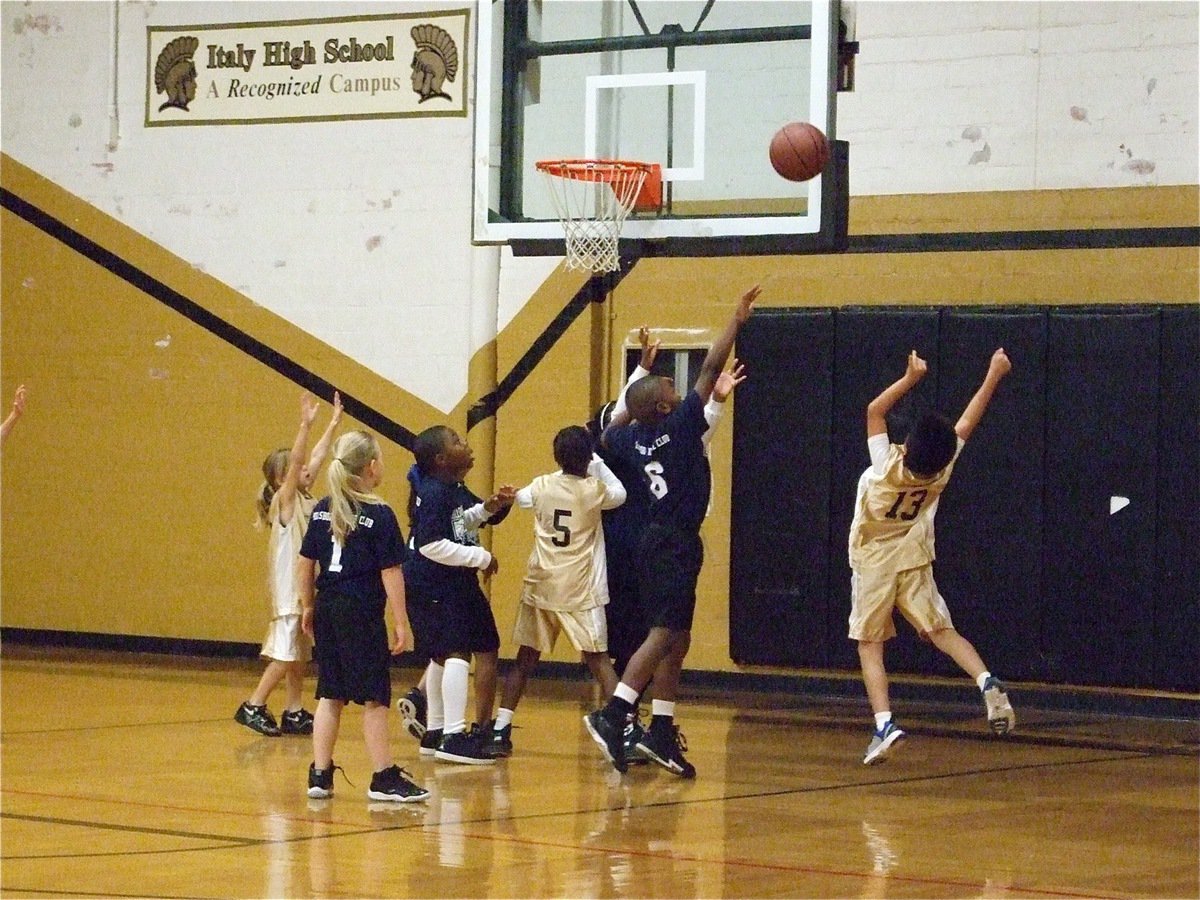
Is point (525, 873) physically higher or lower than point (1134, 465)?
lower

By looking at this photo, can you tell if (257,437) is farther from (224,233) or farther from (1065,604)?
(1065,604)

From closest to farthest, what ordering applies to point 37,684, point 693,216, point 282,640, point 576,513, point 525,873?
point 525,873 < point 576,513 < point 282,640 < point 693,216 < point 37,684

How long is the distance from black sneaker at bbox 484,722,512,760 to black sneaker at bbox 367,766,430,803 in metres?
1.55

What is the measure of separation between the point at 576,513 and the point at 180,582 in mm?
6280

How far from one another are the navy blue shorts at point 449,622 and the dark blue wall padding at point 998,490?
3.95 m

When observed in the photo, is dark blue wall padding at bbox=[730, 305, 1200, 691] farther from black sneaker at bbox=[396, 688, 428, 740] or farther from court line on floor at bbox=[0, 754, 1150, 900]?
court line on floor at bbox=[0, 754, 1150, 900]

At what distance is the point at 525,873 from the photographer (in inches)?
244

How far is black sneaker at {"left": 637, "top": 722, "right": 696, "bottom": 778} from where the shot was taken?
8656 millimetres

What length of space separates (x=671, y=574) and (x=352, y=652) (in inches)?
64.7

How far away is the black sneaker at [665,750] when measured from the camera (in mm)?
8656

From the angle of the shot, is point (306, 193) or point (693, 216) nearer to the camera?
point (693, 216)

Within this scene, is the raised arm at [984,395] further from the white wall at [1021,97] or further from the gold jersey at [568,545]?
the white wall at [1021,97]

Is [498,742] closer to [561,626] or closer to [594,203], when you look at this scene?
[561,626]

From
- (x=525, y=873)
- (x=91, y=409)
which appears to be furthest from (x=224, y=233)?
(x=525, y=873)
